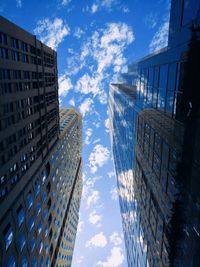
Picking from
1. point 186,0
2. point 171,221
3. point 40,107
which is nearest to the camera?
point 186,0

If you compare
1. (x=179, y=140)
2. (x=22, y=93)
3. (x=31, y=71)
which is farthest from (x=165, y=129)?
(x=31, y=71)

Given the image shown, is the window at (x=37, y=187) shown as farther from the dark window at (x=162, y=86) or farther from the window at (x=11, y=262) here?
the dark window at (x=162, y=86)

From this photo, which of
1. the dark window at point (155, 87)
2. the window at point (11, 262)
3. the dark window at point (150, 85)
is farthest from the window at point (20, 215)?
the dark window at point (150, 85)

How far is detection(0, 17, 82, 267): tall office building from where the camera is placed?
893 inches

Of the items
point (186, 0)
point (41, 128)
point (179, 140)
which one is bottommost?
point (41, 128)

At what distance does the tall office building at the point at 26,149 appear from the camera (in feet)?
74.4

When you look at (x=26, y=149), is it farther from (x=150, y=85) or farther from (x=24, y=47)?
(x=150, y=85)

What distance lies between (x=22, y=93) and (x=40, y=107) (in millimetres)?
7668

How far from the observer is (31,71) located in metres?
31.0

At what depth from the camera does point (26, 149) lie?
28484mm

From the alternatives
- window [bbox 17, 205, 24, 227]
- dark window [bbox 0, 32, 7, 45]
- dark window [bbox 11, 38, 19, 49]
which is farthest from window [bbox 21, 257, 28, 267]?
dark window [bbox 11, 38, 19, 49]

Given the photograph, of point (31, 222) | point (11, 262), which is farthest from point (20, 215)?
point (11, 262)

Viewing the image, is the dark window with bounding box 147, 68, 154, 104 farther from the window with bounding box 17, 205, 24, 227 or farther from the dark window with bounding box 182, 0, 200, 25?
the window with bounding box 17, 205, 24, 227

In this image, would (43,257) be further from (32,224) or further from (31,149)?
(31,149)
